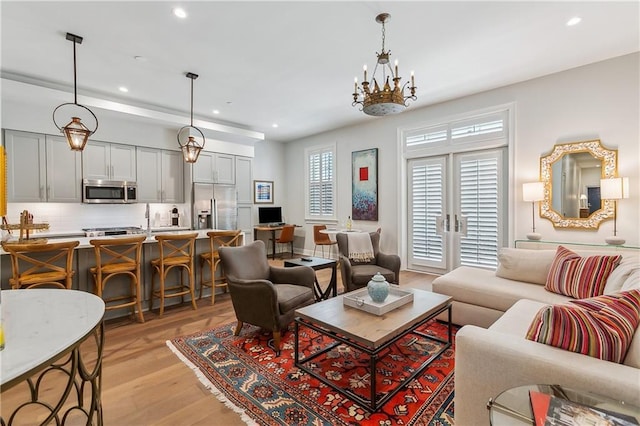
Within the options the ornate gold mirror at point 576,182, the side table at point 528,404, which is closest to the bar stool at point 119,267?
the side table at point 528,404

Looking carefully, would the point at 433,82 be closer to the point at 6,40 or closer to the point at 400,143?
the point at 400,143

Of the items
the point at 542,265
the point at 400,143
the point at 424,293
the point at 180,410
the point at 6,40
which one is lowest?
the point at 180,410

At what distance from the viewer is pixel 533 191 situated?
158 inches

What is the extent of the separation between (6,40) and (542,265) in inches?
232

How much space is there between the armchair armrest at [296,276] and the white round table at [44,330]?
2035mm

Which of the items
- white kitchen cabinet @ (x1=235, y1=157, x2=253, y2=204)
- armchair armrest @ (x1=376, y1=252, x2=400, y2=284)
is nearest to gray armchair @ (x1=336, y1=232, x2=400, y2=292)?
armchair armrest @ (x1=376, y1=252, x2=400, y2=284)

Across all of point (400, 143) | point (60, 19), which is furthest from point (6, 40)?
point (400, 143)

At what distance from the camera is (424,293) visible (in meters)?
2.83

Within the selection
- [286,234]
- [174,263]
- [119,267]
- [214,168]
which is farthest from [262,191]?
[119,267]

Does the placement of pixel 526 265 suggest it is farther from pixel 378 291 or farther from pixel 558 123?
pixel 558 123

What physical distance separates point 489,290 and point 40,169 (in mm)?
6108

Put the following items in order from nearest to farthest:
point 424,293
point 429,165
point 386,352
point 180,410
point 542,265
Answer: point 180,410, point 386,352, point 424,293, point 542,265, point 429,165

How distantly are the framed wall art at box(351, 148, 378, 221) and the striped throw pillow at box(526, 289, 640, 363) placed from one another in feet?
15.3

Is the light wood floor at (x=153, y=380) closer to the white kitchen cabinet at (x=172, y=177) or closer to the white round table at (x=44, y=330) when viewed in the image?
the white round table at (x=44, y=330)
